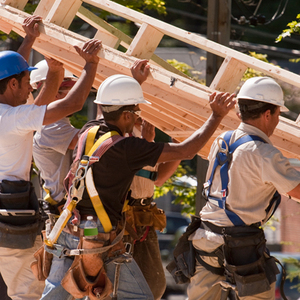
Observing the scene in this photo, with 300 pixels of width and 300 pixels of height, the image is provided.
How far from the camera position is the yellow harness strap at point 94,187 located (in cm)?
326

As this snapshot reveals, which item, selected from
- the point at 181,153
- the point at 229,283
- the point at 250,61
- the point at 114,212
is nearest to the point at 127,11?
the point at 250,61

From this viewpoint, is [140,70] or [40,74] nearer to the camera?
[140,70]

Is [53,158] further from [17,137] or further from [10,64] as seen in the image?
[10,64]

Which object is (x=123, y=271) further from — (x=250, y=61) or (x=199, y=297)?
(x=250, y=61)

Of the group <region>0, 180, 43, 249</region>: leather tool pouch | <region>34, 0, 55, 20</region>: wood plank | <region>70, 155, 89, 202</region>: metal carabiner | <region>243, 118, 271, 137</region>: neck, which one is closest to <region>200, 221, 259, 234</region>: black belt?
<region>243, 118, 271, 137</region>: neck

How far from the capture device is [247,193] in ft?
10.9

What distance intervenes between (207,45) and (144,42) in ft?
1.82

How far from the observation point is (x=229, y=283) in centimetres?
339

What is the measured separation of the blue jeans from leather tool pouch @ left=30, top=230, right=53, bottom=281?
0.13 m

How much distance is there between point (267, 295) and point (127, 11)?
251 cm

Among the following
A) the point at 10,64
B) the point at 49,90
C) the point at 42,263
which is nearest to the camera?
the point at 42,263

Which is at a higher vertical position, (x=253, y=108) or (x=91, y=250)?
(x=253, y=108)

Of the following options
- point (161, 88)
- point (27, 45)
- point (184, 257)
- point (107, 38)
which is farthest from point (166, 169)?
point (27, 45)

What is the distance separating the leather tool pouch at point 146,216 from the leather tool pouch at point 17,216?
2.97ft
